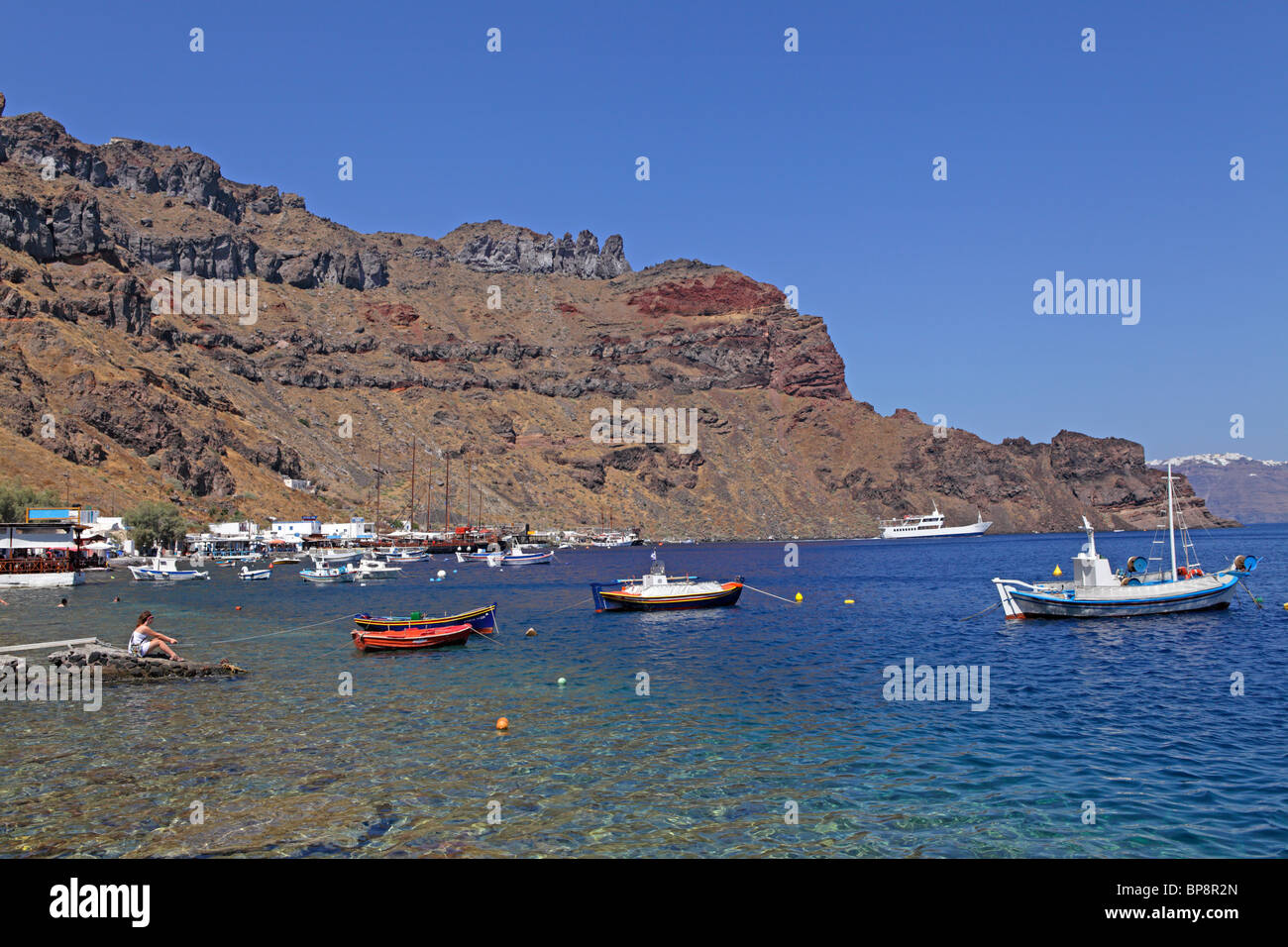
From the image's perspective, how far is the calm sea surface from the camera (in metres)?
13.4

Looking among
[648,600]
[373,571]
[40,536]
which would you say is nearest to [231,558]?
[40,536]

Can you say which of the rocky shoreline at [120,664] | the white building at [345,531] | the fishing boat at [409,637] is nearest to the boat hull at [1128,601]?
the fishing boat at [409,637]

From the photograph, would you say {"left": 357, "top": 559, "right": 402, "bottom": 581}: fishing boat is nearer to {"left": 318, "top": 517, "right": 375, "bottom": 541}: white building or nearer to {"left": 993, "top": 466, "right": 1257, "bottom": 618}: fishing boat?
{"left": 318, "top": 517, "right": 375, "bottom": 541}: white building

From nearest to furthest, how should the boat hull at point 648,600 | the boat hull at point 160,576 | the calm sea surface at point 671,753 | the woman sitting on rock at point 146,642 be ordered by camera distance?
1. the calm sea surface at point 671,753
2. the woman sitting on rock at point 146,642
3. the boat hull at point 648,600
4. the boat hull at point 160,576

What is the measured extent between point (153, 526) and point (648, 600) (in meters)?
78.8

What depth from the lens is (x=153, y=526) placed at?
4067 inches

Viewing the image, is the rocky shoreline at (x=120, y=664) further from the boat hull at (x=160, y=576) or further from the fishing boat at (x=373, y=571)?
the fishing boat at (x=373, y=571)

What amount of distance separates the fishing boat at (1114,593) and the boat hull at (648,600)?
651 inches

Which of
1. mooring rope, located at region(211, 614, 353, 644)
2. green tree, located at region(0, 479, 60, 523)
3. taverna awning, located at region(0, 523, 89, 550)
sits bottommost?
mooring rope, located at region(211, 614, 353, 644)

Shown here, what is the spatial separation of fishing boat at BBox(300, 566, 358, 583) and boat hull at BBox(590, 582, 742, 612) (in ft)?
122

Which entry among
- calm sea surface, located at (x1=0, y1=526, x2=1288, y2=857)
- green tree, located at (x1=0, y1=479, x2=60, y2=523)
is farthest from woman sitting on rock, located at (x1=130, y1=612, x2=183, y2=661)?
green tree, located at (x1=0, y1=479, x2=60, y2=523)

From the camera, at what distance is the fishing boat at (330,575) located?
3116 inches
